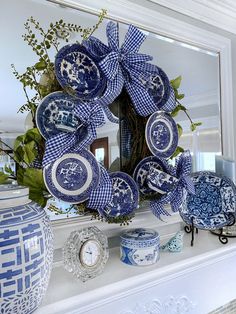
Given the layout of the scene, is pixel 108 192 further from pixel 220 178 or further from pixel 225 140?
pixel 225 140

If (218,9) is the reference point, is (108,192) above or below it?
below

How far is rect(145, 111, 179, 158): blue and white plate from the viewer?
3.39 feet

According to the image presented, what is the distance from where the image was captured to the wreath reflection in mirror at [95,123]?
83cm

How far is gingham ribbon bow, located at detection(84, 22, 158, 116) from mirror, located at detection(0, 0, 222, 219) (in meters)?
0.14

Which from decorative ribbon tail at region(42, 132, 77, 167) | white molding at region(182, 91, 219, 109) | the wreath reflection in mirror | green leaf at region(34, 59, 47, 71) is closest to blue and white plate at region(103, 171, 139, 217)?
the wreath reflection in mirror

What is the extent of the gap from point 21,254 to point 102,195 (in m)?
0.32

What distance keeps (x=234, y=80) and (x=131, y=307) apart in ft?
4.48

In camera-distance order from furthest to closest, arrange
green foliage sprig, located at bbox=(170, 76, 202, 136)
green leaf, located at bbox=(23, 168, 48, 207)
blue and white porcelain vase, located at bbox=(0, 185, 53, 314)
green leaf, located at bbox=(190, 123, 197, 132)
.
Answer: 1. green leaf, located at bbox=(190, 123, 197, 132)
2. green foliage sprig, located at bbox=(170, 76, 202, 136)
3. green leaf, located at bbox=(23, 168, 48, 207)
4. blue and white porcelain vase, located at bbox=(0, 185, 53, 314)

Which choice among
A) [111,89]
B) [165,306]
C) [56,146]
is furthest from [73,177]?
[165,306]

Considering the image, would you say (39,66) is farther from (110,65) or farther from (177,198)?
(177,198)

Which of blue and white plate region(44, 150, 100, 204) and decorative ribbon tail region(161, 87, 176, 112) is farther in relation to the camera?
decorative ribbon tail region(161, 87, 176, 112)

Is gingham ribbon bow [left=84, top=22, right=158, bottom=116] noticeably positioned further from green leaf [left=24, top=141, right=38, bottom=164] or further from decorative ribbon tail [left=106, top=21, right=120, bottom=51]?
green leaf [left=24, top=141, right=38, bottom=164]

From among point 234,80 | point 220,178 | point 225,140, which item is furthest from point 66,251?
point 234,80

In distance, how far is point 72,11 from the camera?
40.0 inches
